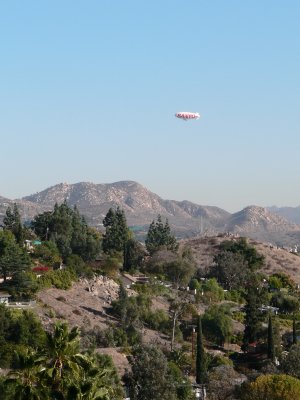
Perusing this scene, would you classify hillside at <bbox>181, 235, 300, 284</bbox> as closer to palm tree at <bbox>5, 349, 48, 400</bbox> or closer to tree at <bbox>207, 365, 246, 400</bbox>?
tree at <bbox>207, 365, 246, 400</bbox>

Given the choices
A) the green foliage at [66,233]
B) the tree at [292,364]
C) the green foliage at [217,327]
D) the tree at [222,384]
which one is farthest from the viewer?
the green foliage at [66,233]

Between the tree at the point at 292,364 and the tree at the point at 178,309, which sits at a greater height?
the tree at the point at 178,309

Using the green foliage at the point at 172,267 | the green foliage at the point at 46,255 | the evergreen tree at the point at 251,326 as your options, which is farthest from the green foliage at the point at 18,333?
the green foliage at the point at 172,267

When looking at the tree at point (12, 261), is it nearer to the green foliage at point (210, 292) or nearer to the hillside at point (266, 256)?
the green foliage at point (210, 292)

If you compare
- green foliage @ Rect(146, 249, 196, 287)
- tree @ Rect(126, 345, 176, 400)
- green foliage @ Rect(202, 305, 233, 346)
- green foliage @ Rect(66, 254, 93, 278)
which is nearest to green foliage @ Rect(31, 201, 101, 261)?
green foliage @ Rect(66, 254, 93, 278)

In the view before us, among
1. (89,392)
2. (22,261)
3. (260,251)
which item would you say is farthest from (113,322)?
(260,251)

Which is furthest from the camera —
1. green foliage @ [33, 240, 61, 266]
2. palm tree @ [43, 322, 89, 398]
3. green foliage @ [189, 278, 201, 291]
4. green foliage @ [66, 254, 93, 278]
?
green foliage @ [189, 278, 201, 291]

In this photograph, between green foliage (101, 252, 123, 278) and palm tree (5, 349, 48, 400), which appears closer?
palm tree (5, 349, 48, 400)
